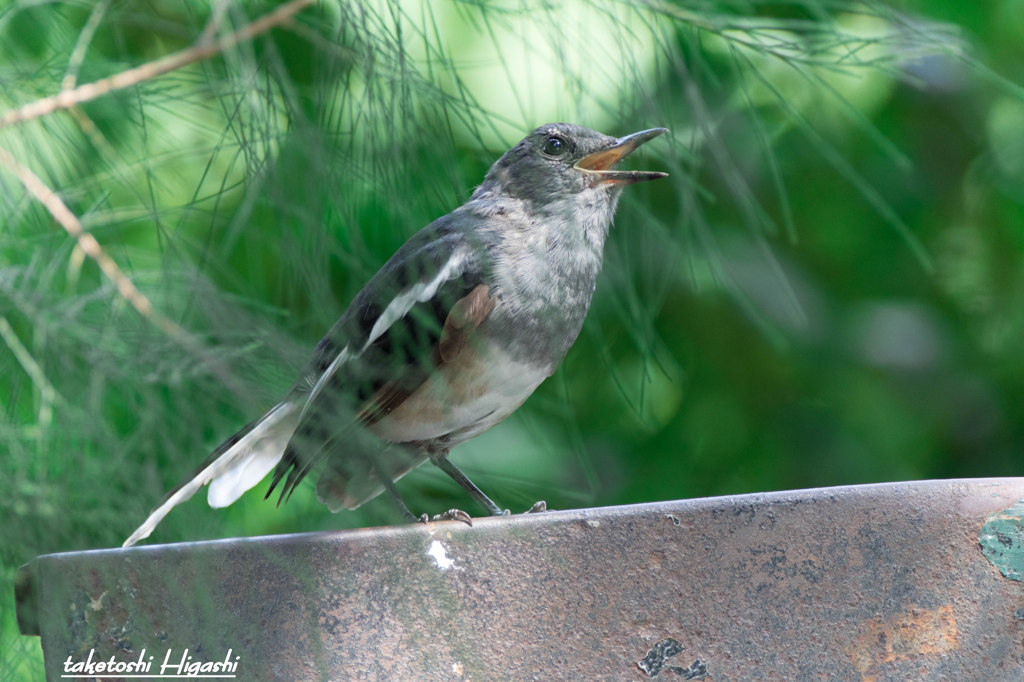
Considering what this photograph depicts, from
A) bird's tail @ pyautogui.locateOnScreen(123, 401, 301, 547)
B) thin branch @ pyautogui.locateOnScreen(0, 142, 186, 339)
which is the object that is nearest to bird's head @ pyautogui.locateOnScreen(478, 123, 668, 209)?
bird's tail @ pyautogui.locateOnScreen(123, 401, 301, 547)

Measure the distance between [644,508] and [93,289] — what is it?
756mm

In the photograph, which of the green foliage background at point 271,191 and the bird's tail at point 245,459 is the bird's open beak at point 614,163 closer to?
the green foliage background at point 271,191

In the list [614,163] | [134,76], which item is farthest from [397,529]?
[614,163]

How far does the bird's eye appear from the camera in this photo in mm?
2371

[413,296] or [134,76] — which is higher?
[134,76]

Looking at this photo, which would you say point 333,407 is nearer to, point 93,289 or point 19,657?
point 93,289

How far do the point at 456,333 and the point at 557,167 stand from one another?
63cm

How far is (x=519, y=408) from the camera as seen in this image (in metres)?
2.20

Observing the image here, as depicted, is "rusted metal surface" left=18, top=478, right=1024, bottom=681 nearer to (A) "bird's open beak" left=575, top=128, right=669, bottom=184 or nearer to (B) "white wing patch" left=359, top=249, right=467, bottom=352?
(B) "white wing patch" left=359, top=249, right=467, bottom=352

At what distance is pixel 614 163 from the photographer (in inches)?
89.4

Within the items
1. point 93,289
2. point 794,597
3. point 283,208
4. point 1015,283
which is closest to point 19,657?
point 93,289

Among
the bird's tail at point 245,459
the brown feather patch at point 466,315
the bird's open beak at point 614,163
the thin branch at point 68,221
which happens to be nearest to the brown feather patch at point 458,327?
the brown feather patch at point 466,315

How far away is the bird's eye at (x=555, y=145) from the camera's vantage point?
2371 mm

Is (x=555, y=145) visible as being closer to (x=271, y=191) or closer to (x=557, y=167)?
(x=557, y=167)
